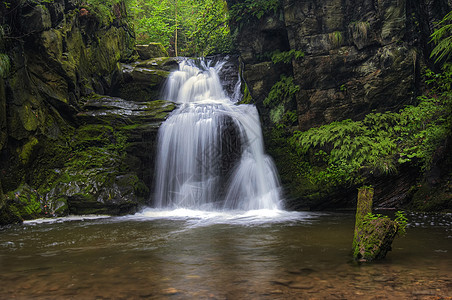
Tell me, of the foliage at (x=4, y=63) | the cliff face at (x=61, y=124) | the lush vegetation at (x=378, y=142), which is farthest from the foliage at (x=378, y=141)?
the foliage at (x=4, y=63)

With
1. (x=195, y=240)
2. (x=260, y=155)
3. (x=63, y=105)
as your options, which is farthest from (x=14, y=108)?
(x=260, y=155)

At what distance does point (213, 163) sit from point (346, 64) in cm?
615

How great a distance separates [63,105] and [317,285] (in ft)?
37.3

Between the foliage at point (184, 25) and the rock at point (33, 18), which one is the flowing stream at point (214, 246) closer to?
the rock at point (33, 18)

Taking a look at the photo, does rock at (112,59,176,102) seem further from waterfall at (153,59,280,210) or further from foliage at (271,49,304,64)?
foliage at (271,49,304,64)

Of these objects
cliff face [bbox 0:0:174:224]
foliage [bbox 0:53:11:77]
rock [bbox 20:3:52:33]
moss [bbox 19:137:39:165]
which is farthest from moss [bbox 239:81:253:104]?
foliage [bbox 0:53:11:77]

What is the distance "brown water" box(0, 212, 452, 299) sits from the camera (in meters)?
3.20

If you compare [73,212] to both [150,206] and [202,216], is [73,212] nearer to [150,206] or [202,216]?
[150,206]

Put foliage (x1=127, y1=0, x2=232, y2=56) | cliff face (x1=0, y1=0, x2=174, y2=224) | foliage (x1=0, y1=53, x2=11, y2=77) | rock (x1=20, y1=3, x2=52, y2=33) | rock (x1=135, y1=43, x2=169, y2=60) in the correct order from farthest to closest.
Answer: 1. rock (x1=135, y1=43, x2=169, y2=60)
2. foliage (x1=127, y1=0, x2=232, y2=56)
3. rock (x1=20, y1=3, x2=52, y2=33)
4. cliff face (x1=0, y1=0, x2=174, y2=224)
5. foliage (x1=0, y1=53, x2=11, y2=77)

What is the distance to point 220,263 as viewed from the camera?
438 centimetres

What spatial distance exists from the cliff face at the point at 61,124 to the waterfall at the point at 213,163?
720 mm

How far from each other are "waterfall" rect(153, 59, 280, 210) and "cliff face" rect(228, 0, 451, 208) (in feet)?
2.62

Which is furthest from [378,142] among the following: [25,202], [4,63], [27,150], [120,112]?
[4,63]

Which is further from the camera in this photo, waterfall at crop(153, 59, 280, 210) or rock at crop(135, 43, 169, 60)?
rock at crop(135, 43, 169, 60)
